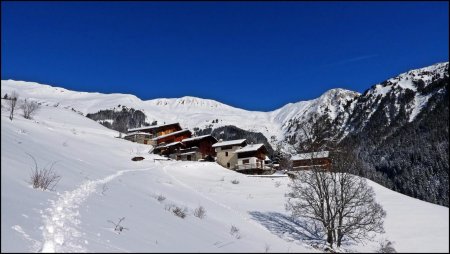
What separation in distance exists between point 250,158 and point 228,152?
6.58 m

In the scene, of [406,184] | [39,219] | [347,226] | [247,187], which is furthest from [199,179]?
[406,184]

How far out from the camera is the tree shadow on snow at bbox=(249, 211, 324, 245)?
23.4m

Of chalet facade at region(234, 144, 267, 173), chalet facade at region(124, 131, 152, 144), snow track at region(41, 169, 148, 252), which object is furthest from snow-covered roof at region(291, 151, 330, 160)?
chalet facade at region(124, 131, 152, 144)

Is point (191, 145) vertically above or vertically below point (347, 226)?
above

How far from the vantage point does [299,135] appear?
23.0 m

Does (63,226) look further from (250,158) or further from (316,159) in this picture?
(250,158)

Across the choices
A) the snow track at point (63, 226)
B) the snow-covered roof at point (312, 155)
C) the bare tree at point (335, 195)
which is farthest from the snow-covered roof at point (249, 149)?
the snow track at point (63, 226)

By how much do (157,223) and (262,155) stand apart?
76779 millimetres

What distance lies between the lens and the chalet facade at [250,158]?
79.1 metres

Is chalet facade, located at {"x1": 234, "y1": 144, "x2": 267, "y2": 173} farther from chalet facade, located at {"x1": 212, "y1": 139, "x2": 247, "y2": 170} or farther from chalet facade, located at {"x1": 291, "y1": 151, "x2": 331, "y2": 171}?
chalet facade, located at {"x1": 291, "y1": 151, "x2": 331, "y2": 171}

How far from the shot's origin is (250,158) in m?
84.4

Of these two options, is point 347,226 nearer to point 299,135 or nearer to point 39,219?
point 299,135

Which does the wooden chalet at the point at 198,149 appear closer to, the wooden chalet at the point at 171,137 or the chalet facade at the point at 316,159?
the wooden chalet at the point at 171,137

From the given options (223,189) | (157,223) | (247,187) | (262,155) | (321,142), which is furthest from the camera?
(262,155)
